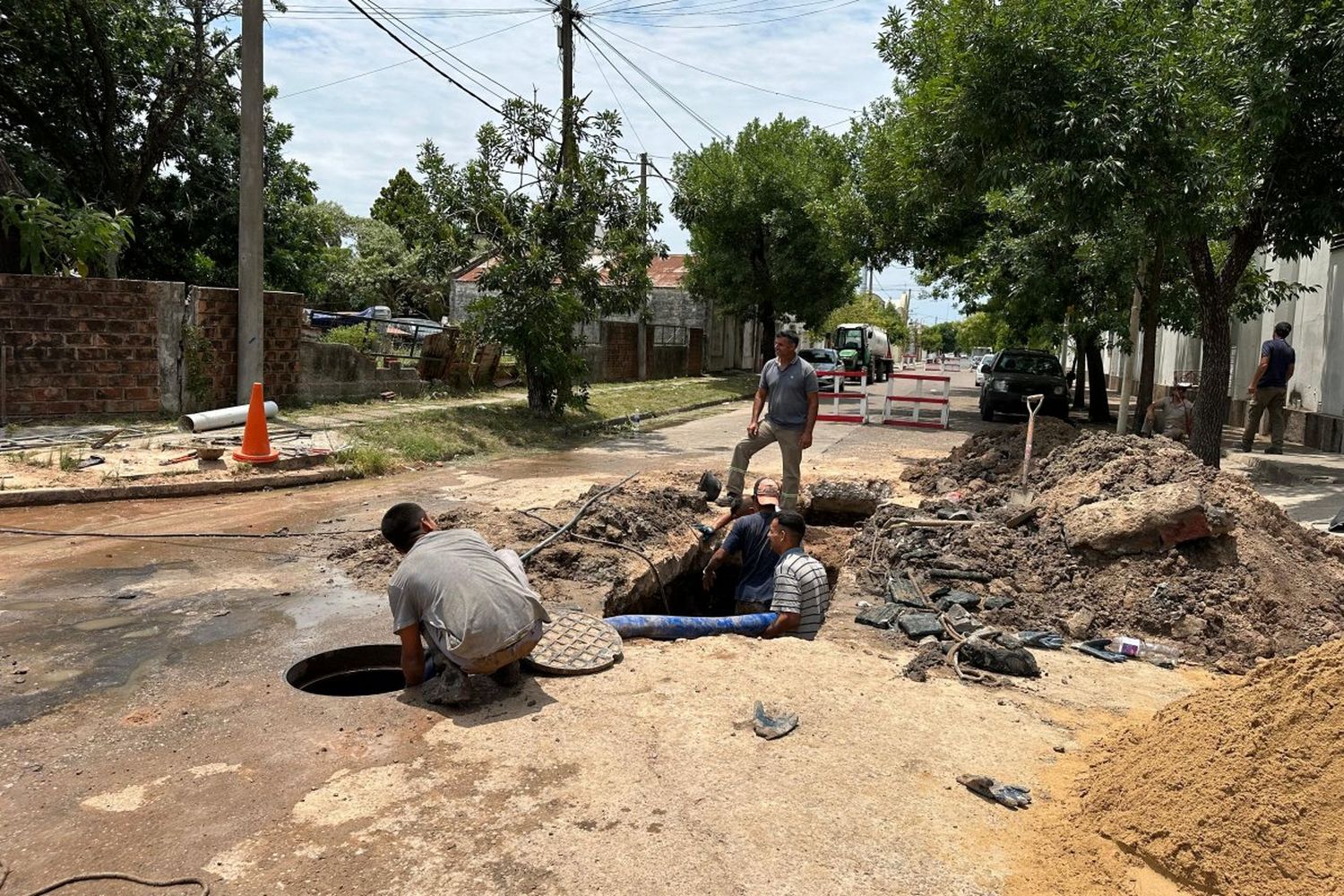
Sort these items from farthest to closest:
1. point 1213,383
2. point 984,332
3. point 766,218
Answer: point 984,332 → point 766,218 → point 1213,383

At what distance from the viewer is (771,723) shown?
3928mm

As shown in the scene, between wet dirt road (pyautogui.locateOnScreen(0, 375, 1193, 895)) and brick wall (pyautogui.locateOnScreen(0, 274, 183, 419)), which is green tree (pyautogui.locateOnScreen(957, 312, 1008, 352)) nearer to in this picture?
brick wall (pyautogui.locateOnScreen(0, 274, 183, 419))

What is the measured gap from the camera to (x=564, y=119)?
53.5 feet

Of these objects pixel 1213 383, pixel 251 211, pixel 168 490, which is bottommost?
pixel 168 490

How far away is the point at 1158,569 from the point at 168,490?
9.01m

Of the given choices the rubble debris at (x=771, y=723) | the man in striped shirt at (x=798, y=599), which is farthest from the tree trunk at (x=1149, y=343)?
the rubble debris at (x=771, y=723)

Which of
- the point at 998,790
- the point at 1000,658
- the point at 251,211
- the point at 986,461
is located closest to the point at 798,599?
the point at 1000,658

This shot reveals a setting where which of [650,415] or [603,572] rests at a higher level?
[650,415]

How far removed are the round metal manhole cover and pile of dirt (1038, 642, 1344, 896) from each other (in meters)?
2.30

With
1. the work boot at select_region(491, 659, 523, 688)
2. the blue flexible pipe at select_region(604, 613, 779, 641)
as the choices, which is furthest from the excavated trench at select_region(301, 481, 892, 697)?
the work boot at select_region(491, 659, 523, 688)

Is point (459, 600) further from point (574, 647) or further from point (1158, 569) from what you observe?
point (1158, 569)

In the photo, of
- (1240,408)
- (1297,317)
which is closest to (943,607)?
(1297,317)

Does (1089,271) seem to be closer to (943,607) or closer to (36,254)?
(943,607)

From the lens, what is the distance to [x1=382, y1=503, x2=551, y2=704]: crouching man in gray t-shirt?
4004 millimetres
